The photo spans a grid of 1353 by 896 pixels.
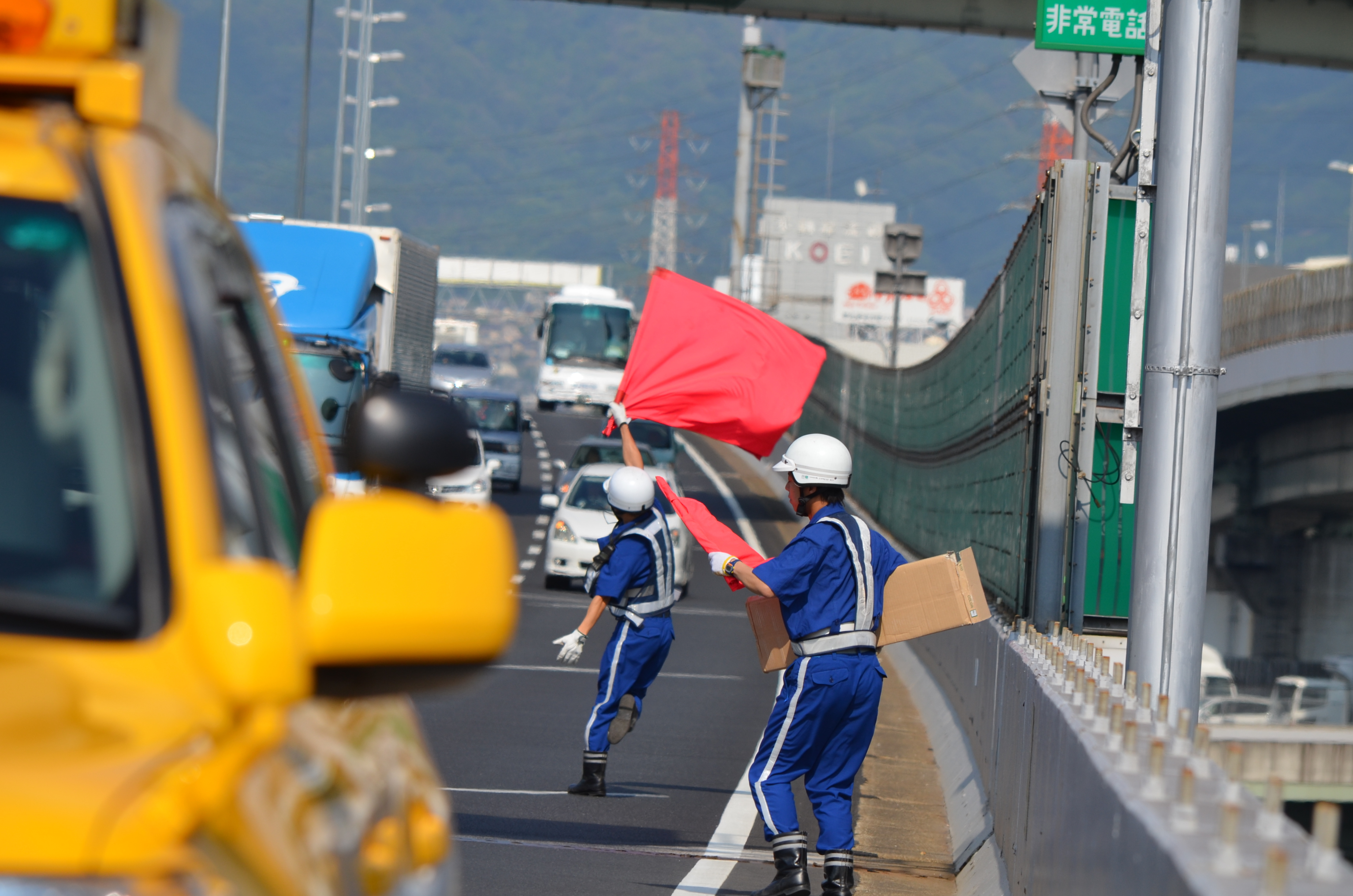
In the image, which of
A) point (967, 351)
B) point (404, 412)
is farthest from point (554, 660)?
point (404, 412)

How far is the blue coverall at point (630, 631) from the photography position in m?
12.0

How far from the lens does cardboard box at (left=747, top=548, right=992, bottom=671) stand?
8891mm

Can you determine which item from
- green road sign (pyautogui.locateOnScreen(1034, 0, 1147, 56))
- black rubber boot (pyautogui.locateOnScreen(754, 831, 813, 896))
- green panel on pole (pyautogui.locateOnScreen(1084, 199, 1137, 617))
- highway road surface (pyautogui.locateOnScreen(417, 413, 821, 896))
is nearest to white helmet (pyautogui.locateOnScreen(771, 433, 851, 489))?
black rubber boot (pyautogui.locateOnScreen(754, 831, 813, 896))

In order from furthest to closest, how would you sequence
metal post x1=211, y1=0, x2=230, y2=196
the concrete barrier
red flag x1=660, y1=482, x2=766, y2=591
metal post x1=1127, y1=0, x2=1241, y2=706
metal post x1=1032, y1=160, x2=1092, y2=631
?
metal post x1=211, y1=0, x2=230, y2=196
metal post x1=1032, y1=160, x2=1092, y2=631
red flag x1=660, y1=482, x2=766, y2=591
metal post x1=1127, y1=0, x2=1241, y2=706
the concrete barrier

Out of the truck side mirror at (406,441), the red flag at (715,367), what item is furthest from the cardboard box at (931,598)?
the truck side mirror at (406,441)

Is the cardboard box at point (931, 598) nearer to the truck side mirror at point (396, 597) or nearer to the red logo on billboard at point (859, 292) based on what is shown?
the truck side mirror at point (396, 597)

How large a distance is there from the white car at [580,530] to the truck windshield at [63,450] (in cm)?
2230

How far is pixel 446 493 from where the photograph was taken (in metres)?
30.2

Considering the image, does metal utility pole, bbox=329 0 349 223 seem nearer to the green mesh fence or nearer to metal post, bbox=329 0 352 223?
metal post, bbox=329 0 352 223

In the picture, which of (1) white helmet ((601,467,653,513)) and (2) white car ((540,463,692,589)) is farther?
(2) white car ((540,463,692,589))

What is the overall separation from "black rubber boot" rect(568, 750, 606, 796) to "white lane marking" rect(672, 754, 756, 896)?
2.41 ft

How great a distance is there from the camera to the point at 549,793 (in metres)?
11.7

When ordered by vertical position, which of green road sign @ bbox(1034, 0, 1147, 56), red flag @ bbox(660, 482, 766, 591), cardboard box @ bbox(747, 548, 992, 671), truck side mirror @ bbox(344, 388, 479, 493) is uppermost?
green road sign @ bbox(1034, 0, 1147, 56)

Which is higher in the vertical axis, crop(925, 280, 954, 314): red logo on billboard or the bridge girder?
crop(925, 280, 954, 314): red logo on billboard
